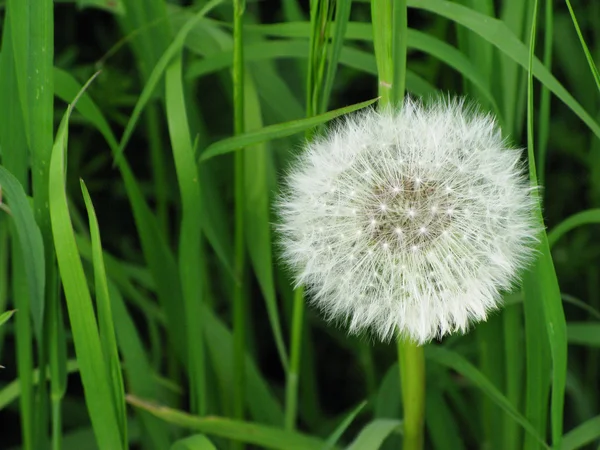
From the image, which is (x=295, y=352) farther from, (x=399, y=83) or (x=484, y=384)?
(x=399, y=83)

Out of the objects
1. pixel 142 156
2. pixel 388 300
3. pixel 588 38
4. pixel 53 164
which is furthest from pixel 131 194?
pixel 588 38

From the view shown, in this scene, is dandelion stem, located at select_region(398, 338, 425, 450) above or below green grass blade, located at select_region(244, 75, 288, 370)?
below

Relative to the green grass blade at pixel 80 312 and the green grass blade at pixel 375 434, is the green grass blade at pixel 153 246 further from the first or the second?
the green grass blade at pixel 375 434

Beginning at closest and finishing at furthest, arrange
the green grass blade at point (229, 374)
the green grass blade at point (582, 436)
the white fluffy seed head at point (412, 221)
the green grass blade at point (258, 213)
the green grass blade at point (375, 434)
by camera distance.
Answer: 1. the white fluffy seed head at point (412, 221)
2. the green grass blade at point (375, 434)
3. the green grass blade at point (582, 436)
4. the green grass blade at point (258, 213)
5. the green grass blade at point (229, 374)

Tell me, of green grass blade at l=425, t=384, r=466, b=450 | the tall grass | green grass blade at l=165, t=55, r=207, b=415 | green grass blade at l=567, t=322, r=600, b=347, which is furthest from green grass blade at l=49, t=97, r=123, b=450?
green grass blade at l=567, t=322, r=600, b=347

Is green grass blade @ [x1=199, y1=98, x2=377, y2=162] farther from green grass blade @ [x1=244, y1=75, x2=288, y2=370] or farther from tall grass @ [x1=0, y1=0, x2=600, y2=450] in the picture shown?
green grass blade @ [x1=244, y1=75, x2=288, y2=370]

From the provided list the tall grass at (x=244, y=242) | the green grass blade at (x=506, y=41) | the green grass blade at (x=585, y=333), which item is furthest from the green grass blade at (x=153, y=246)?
the green grass blade at (x=585, y=333)

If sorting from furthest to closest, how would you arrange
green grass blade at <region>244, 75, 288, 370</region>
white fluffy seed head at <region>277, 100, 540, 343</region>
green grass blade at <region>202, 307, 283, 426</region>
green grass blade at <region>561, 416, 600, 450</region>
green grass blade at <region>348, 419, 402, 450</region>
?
1. green grass blade at <region>202, 307, 283, 426</region>
2. green grass blade at <region>244, 75, 288, 370</region>
3. green grass blade at <region>561, 416, 600, 450</region>
4. green grass blade at <region>348, 419, 402, 450</region>
5. white fluffy seed head at <region>277, 100, 540, 343</region>

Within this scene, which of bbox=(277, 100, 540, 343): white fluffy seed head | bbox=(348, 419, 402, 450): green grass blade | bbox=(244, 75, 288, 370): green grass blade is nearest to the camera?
bbox=(277, 100, 540, 343): white fluffy seed head

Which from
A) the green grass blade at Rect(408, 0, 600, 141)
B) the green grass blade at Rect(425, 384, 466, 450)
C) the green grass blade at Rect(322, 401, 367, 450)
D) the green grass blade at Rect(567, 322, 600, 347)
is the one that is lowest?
the green grass blade at Rect(425, 384, 466, 450)

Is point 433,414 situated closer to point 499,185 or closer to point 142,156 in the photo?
point 499,185
